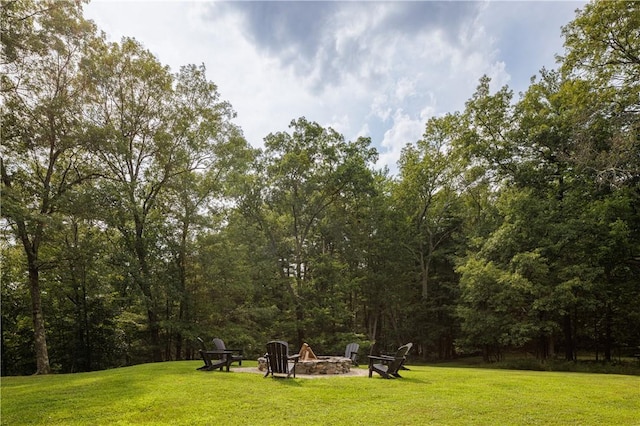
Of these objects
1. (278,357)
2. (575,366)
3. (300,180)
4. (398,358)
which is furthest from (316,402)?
(300,180)

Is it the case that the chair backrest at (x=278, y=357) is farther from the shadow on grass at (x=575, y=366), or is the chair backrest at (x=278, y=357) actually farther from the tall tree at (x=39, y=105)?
the shadow on grass at (x=575, y=366)

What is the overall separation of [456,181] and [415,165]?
3001 mm

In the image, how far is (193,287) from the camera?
59.6 feet

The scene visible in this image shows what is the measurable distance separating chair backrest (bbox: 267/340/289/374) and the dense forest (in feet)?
25.0

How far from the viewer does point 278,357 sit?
8453mm

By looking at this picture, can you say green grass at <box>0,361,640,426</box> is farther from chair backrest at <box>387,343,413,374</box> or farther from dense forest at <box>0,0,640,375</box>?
dense forest at <box>0,0,640,375</box>

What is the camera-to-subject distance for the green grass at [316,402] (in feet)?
15.8

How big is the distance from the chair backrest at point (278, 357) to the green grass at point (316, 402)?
583 mm

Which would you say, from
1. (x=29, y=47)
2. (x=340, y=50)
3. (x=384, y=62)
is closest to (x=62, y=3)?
(x=29, y=47)

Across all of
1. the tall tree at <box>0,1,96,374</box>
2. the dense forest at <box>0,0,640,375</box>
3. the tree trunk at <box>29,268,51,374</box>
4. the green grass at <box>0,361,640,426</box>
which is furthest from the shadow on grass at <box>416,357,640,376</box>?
the tall tree at <box>0,1,96,374</box>

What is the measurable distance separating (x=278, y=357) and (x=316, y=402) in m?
2.80

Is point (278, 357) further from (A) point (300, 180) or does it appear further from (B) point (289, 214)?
(B) point (289, 214)

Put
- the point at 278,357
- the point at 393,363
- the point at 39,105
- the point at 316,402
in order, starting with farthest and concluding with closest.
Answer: the point at 39,105 < the point at 393,363 < the point at 278,357 < the point at 316,402

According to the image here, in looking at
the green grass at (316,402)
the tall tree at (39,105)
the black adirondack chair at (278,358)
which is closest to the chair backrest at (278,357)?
the black adirondack chair at (278,358)
